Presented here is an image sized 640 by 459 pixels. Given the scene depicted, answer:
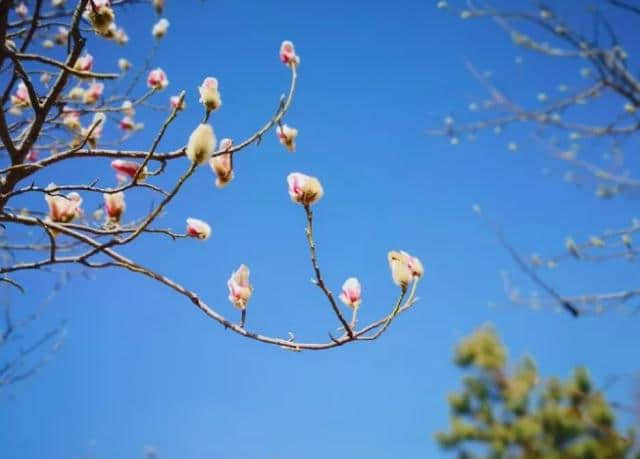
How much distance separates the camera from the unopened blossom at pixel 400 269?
1.30 metres

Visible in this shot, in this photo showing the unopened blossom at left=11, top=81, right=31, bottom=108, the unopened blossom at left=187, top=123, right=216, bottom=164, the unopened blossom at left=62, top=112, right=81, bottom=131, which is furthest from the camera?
the unopened blossom at left=62, top=112, right=81, bottom=131

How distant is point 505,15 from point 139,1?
5.09 feet

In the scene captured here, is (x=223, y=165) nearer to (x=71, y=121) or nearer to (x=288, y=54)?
(x=288, y=54)

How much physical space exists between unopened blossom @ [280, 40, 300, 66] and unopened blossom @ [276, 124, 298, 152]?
0.21m

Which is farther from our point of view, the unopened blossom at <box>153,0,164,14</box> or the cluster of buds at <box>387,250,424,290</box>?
the unopened blossom at <box>153,0,164,14</box>

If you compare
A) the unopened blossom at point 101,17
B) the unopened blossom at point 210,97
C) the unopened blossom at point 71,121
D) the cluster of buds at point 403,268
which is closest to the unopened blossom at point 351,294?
the cluster of buds at point 403,268

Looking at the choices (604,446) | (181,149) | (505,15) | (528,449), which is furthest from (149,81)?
(528,449)

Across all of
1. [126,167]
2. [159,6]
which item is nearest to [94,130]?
[126,167]

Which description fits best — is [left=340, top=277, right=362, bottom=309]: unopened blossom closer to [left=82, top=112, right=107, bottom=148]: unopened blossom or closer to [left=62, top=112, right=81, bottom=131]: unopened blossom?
[left=82, top=112, right=107, bottom=148]: unopened blossom

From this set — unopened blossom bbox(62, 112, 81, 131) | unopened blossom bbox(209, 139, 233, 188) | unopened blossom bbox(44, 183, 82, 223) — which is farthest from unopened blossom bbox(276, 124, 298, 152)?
unopened blossom bbox(62, 112, 81, 131)

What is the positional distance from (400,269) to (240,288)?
0.41m

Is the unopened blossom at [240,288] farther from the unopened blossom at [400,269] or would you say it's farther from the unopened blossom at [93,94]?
the unopened blossom at [93,94]

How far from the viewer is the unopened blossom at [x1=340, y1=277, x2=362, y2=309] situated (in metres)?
1.45

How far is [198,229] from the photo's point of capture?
1396mm
